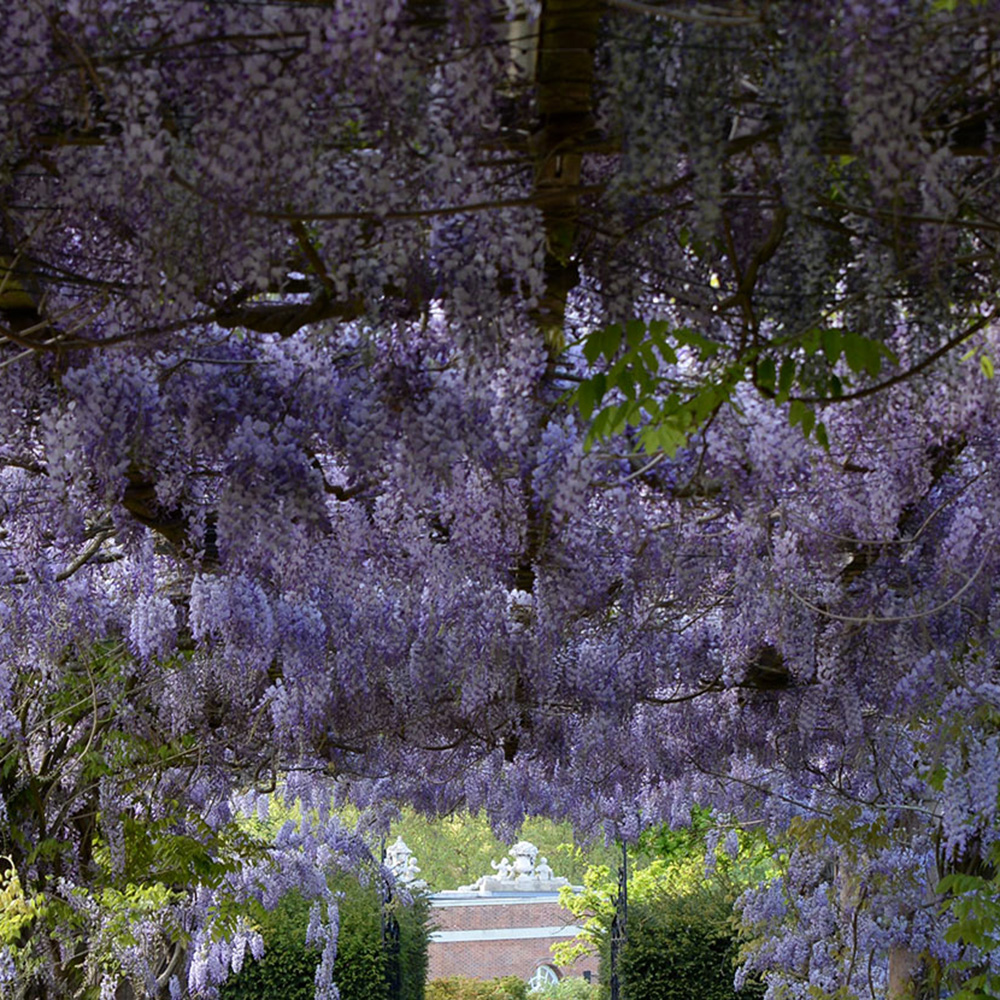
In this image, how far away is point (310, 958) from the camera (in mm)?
11672

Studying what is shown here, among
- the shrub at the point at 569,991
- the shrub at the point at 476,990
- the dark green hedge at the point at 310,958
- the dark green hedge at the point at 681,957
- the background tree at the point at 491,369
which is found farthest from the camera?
the shrub at the point at 569,991

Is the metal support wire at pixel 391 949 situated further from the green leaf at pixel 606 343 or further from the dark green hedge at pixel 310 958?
the green leaf at pixel 606 343

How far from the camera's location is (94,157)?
2.24 meters

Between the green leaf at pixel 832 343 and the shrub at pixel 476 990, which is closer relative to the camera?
the green leaf at pixel 832 343

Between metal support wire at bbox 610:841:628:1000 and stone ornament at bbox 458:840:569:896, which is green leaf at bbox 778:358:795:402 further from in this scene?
stone ornament at bbox 458:840:569:896

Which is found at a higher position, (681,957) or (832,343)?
(832,343)

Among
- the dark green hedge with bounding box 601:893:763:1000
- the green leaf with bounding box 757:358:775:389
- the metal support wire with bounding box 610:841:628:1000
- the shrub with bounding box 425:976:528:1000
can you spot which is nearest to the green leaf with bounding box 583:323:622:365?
the green leaf with bounding box 757:358:775:389

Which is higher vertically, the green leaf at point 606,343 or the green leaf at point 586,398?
the green leaf at point 606,343

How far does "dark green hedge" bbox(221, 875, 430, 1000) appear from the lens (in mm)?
11578

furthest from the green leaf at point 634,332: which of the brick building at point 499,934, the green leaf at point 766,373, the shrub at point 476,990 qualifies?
the brick building at point 499,934

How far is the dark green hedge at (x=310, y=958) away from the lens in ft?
38.0

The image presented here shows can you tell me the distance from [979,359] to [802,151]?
1.29 meters

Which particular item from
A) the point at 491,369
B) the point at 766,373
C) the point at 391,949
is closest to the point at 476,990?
the point at 391,949

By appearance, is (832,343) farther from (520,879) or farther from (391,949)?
(520,879)
